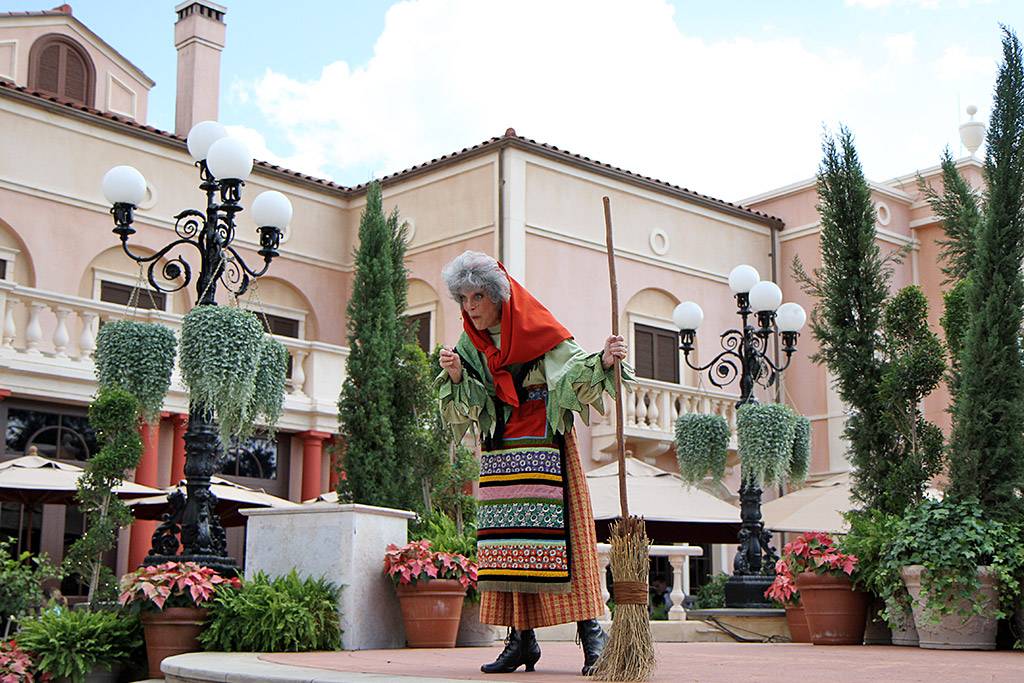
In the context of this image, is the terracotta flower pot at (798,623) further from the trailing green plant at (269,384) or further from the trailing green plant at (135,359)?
the trailing green plant at (135,359)

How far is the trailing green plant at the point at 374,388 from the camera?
45.2 feet

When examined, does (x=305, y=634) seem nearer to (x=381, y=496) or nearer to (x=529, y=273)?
(x=381, y=496)

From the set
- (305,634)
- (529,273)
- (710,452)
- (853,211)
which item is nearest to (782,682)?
(305,634)

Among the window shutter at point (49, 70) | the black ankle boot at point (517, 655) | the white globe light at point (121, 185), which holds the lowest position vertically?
the black ankle boot at point (517, 655)

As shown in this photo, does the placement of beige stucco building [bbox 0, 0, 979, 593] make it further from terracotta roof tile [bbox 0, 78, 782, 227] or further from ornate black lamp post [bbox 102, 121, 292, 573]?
ornate black lamp post [bbox 102, 121, 292, 573]

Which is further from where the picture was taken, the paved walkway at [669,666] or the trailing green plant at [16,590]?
the trailing green plant at [16,590]

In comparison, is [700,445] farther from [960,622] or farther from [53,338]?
[53,338]

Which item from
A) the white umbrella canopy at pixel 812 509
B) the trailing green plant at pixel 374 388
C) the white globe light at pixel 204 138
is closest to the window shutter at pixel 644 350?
the white umbrella canopy at pixel 812 509

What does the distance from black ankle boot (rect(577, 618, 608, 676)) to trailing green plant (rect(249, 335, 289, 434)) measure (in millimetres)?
4081

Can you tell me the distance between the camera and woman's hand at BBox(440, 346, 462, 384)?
5.93 meters

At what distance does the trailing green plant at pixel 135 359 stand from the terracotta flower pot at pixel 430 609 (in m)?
2.41

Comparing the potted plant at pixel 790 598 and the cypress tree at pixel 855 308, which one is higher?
the cypress tree at pixel 855 308

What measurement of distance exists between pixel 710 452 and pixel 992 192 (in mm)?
5230

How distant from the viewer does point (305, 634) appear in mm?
7668
